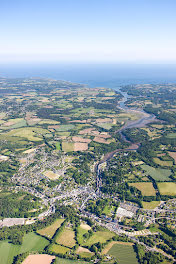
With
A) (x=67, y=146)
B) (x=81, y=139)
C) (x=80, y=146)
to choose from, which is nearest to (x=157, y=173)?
Answer: (x=80, y=146)

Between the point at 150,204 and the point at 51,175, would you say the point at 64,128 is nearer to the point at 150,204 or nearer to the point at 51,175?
the point at 51,175

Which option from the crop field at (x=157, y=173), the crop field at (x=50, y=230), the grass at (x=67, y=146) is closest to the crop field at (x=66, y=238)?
the crop field at (x=50, y=230)

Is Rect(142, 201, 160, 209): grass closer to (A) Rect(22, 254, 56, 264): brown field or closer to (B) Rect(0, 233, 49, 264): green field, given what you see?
(B) Rect(0, 233, 49, 264): green field

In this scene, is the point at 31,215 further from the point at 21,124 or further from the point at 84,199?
the point at 21,124

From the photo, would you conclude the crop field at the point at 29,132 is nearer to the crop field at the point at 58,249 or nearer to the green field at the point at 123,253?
the crop field at the point at 58,249

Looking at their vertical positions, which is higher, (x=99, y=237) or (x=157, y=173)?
(x=157, y=173)

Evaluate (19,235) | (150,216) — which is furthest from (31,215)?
(150,216)
